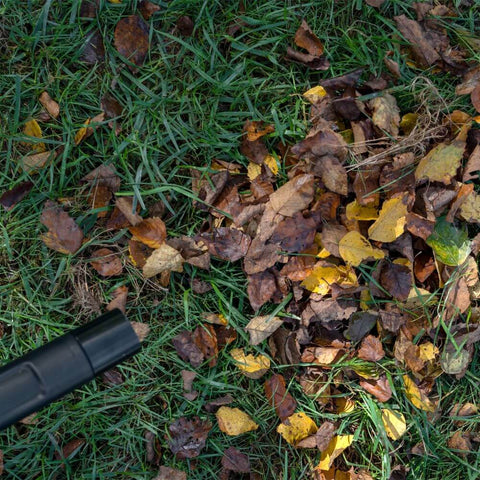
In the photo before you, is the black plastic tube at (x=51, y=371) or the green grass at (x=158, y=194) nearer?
the black plastic tube at (x=51, y=371)

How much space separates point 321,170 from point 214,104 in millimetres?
504

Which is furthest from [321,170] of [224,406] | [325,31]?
[224,406]

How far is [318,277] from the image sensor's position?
2.20 meters

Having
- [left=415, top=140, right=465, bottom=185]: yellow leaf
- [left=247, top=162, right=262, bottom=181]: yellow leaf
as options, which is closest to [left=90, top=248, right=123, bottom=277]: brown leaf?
[left=247, top=162, right=262, bottom=181]: yellow leaf

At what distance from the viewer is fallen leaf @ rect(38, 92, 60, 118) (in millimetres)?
2248

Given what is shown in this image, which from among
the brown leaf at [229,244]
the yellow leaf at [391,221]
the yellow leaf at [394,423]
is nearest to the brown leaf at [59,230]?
the brown leaf at [229,244]

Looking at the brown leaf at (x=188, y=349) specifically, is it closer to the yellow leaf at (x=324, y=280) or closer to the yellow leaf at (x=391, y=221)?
the yellow leaf at (x=324, y=280)

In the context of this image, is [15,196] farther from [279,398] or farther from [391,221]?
[391,221]

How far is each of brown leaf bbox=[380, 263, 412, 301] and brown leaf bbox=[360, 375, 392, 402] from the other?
13.3 inches

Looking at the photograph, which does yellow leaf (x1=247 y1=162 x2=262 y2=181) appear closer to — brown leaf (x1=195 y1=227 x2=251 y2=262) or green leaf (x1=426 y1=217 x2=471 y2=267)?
brown leaf (x1=195 y1=227 x2=251 y2=262)

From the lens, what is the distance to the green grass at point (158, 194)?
7.23ft

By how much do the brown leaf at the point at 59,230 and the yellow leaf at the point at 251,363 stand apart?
2.49 feet

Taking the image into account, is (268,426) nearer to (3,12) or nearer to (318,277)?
(318,277)

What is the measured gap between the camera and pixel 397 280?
7.30 feet
